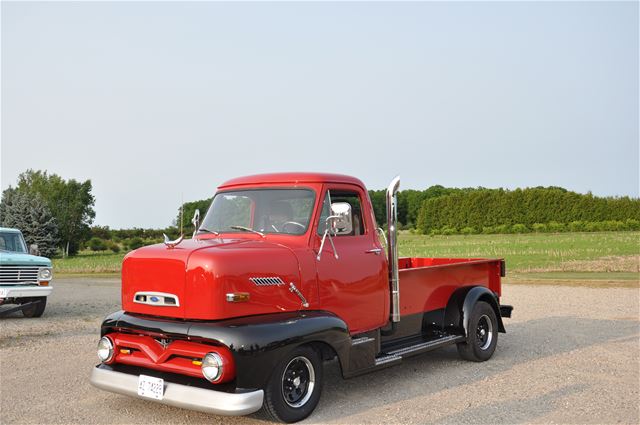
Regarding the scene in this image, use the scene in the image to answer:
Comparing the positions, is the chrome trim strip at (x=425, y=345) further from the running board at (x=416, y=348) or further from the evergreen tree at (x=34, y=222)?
the evergreen tree at (x=34, y=222)

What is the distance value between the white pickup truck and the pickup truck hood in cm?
856

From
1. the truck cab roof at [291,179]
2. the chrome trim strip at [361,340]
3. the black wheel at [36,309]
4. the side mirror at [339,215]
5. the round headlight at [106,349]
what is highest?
the truck cab roof at [291,179]

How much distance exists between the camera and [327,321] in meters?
6.52

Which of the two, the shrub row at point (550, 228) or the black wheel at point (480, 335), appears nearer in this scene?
the black wheel at point (480, 335)

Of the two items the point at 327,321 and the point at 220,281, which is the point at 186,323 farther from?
the point at 327,321

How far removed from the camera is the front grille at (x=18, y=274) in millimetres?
13891

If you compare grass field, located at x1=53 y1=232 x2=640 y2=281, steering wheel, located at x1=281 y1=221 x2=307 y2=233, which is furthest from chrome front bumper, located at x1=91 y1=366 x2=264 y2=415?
grass field, located at x1=53 y1=232 x2=640 y2=281

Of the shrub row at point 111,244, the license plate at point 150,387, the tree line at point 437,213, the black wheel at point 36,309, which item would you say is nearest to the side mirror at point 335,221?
the license plate at point 150,387

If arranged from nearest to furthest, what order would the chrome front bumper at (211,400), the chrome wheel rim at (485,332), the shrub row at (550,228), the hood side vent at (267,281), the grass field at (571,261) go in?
the chrome front bumper at (211,400)
the hood side vent at (267,281)
the chrome wheel rim at (485,332)
the grass field at (571,261)
the shrub row at (550,228)

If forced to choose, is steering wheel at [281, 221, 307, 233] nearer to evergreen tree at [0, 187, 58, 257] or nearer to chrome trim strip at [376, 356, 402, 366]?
chrome trim strip at [376, 356, 402, 366]

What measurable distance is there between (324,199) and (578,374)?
4.22 meters

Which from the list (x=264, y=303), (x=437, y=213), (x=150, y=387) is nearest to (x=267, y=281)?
(x=264, y=303)

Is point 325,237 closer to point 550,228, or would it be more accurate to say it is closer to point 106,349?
point 106,349

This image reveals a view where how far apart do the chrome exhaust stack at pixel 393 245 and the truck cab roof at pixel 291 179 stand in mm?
478
